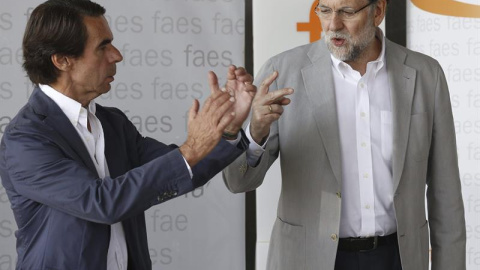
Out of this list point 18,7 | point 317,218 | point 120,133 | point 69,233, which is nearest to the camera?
point 69,233

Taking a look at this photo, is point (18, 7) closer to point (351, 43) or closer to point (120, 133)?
point (120, 133)

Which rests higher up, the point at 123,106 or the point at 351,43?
the point at 351,43

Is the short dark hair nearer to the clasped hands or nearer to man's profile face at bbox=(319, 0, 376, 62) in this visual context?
the clasped hands

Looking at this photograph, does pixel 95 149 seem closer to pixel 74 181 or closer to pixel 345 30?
pixel 74 181

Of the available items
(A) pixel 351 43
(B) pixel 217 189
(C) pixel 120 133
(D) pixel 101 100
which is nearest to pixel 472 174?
(B) pixel 217 189

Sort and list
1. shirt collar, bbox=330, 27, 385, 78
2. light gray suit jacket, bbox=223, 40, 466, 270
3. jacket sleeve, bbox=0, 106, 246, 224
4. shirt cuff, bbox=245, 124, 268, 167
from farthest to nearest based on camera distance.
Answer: shirt collar, bbox=330, 27, 385, 78 < light gray suit jacket, bbox=223, 40, 466, 270 < shirt cuff, bbox=245, 124, 268, 167 < jacket sleeve, bbox=0, 106, 246, 224

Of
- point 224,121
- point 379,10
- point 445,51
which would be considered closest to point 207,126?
point 224,121

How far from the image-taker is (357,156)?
2193mm

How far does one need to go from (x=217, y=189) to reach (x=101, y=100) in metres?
0.73

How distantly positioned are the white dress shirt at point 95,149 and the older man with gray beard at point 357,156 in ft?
1.40

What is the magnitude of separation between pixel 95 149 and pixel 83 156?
3.7 inches

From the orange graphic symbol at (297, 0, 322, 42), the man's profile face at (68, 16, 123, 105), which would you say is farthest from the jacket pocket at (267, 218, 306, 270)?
the orange graphic symbol at (297, 0, 322, 42)

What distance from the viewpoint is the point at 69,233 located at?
1.76 metres

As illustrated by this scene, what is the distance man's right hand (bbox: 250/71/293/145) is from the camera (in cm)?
194
